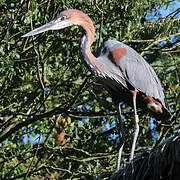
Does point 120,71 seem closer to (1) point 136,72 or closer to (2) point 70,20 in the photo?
(1) point 136,72

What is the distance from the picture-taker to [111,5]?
507cm

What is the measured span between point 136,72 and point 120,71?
20 centimetres

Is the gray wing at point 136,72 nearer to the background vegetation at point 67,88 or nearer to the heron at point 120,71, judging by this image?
the heron at point 120,71

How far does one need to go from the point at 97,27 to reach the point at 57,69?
81 centimetres

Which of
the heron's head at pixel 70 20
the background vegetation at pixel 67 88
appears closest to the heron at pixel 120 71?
the heron's head at pixel 70 20

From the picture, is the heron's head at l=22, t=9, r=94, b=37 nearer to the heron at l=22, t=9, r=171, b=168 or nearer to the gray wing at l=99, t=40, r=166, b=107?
the heron at l=22, t=9, r=171, b=168

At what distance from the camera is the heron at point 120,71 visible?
423 cm

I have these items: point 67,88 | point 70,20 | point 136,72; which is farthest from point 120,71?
point 67,88

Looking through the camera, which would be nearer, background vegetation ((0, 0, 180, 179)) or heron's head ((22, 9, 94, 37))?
heron's head ((22, 9, 94, 37))

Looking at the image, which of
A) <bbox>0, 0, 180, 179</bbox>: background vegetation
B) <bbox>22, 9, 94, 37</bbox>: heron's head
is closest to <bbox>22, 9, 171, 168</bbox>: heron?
<bbox>22, 9, 94, 37</bbox>: heron's head

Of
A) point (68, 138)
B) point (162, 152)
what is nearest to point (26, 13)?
point (68, 138)

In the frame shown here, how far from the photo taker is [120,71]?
4391mm

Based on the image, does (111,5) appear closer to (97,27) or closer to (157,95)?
(97,27)

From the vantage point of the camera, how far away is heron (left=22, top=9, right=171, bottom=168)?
423 cm
